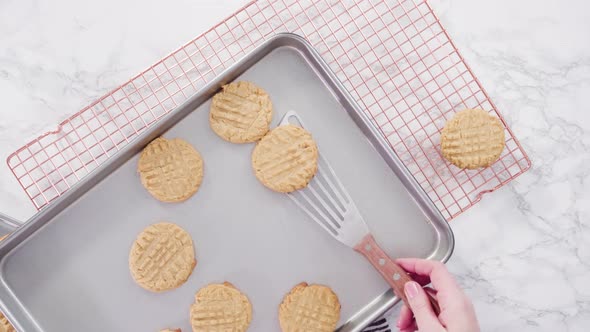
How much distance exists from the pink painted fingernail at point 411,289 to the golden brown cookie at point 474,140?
1.15ft

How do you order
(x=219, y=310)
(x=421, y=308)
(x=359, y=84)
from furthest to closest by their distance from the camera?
1. (x=359, y=84)
2. (x=219, y=310)
3. (x=421, y=308)

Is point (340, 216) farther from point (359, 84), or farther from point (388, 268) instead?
point (359, 84)

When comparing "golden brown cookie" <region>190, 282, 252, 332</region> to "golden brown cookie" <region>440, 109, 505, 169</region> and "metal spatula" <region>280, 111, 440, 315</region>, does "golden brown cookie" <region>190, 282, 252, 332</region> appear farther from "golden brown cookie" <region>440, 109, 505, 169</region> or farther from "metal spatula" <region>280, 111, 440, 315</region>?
"golden brown cookie" <region>440, 109, 505, 169</region>

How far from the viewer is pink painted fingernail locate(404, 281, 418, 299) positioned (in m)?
1.21

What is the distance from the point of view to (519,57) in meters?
A: 1.55

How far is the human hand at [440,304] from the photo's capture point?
1.15m

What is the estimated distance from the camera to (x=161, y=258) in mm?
1315

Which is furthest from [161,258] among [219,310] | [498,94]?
[498,94]

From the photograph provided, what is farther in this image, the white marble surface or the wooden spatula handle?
the white marble surface

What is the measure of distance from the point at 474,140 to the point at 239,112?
62 cm

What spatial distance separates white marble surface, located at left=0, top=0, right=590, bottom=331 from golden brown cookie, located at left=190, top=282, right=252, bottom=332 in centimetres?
61

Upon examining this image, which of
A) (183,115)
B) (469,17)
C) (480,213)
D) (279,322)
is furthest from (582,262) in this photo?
(183,115)

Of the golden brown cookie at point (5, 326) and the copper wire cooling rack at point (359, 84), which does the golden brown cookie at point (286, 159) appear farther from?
the golden brown cookie at point (5, 326)

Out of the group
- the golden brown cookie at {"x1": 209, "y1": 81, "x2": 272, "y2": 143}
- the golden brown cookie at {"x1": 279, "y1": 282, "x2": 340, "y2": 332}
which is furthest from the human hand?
the golden brown cookie at {"x1": 209, "y1": 81, "x2": 272, "y2": 143}
